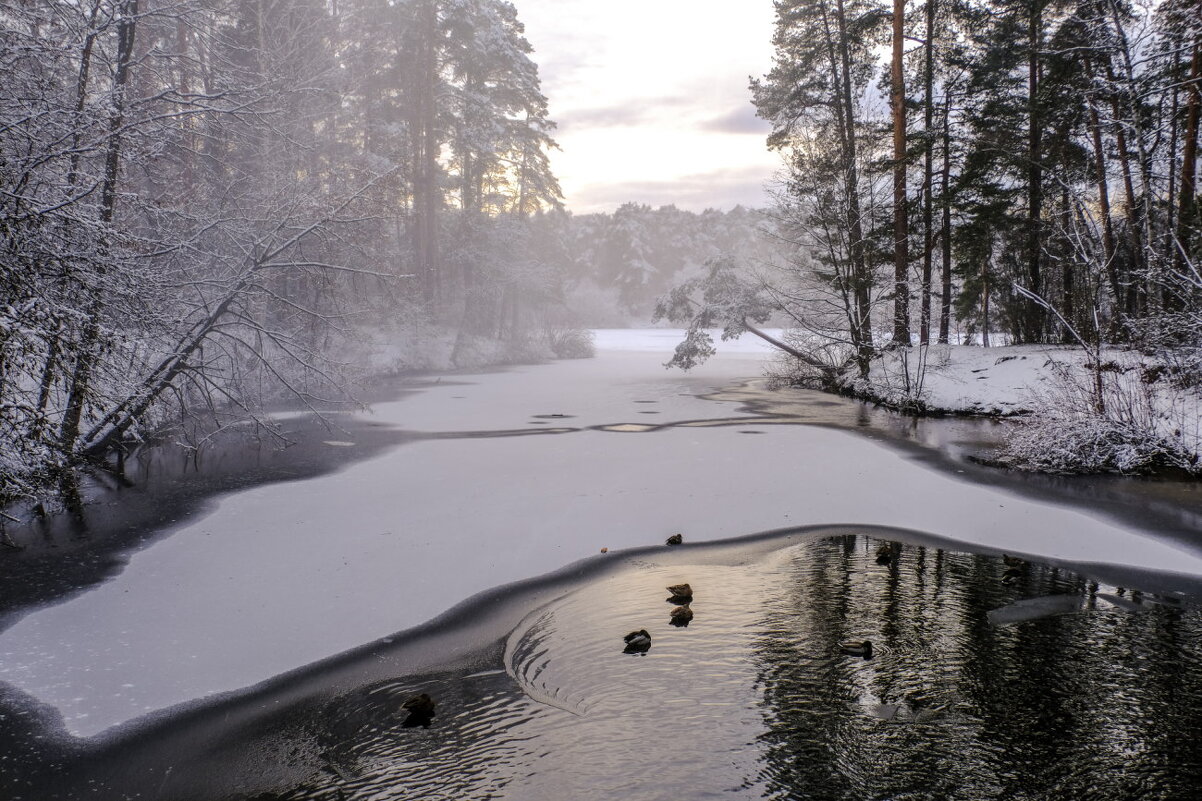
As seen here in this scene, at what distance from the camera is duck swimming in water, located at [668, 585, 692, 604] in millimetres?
5711

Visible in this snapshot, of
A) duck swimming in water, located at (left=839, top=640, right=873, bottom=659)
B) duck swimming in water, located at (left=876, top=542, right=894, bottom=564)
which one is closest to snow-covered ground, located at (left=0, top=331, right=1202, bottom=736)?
duck swimming in water, located at (left=876, top=542, right=894, bottom=564)

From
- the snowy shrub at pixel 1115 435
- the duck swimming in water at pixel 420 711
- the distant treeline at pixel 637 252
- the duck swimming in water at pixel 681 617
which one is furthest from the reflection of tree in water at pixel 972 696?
the distant treeline at pixel 637 252

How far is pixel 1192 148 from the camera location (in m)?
15.3

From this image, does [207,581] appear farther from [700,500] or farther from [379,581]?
[700,500]

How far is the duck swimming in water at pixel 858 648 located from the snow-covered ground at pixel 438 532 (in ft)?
9.16

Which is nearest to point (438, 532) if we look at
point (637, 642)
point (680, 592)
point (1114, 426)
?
point (680, 592)

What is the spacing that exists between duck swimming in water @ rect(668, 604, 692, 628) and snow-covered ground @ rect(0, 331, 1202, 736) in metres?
1.73

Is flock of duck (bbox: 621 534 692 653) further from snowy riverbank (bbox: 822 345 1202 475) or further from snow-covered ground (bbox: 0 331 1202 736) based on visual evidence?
snowy riverbank (bbox: 822 345 1202 475)

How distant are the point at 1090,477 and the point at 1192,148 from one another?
1008 cm

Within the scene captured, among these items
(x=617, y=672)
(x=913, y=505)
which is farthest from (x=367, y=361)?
(x=617, y=672)

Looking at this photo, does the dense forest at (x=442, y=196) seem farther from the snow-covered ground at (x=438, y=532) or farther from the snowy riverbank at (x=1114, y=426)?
the snow-covered ground at (x=438, y=532)

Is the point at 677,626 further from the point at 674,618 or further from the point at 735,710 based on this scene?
the point at 735,710

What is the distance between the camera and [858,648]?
4.73m

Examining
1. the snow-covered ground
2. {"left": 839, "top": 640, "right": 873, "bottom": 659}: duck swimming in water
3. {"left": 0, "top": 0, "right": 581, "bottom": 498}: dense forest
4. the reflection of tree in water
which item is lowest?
the reflection of tree in water
